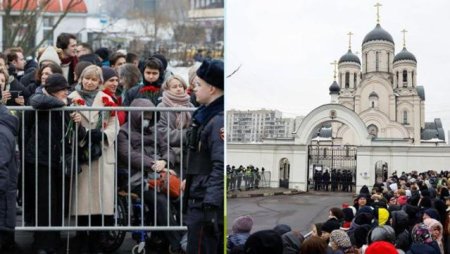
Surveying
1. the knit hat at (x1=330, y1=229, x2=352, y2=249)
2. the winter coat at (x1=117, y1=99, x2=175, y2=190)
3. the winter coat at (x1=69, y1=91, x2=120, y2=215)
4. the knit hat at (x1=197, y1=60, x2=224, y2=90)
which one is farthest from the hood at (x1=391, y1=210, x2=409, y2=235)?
the winter coat at (x1=69, y1=91, x2=120, y2=215)

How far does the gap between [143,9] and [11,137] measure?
425 centimetres

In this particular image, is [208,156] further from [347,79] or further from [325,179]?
[347,79]

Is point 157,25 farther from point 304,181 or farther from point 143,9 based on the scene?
point 304,181

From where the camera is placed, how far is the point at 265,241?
2.52 meters

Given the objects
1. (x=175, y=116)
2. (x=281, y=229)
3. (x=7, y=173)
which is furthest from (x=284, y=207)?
(x=7, y=173)

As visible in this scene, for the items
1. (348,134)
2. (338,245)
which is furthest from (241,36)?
(338,245)

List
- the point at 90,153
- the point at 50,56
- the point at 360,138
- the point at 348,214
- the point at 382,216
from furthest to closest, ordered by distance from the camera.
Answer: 1. the point at 50,56
2. the point at 90,153
3. the point at 382,216
4. the point at 348,214
5. the point at 360,138

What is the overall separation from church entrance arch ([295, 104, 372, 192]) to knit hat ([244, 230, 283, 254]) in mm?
223

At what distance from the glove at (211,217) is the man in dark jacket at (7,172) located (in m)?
1.26

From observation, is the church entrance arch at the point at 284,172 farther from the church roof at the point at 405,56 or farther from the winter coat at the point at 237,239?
the church roof at the point at 405,56

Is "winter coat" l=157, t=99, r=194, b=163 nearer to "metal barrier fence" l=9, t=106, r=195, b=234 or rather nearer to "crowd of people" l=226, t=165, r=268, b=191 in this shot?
"metal barrier fence" l=9, t=106, r=195, b=234

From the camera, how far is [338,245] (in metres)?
3.22

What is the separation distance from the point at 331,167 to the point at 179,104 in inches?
61.8

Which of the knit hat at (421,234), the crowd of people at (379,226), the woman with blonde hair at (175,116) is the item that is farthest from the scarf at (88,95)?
the knit hat at (421,234)
